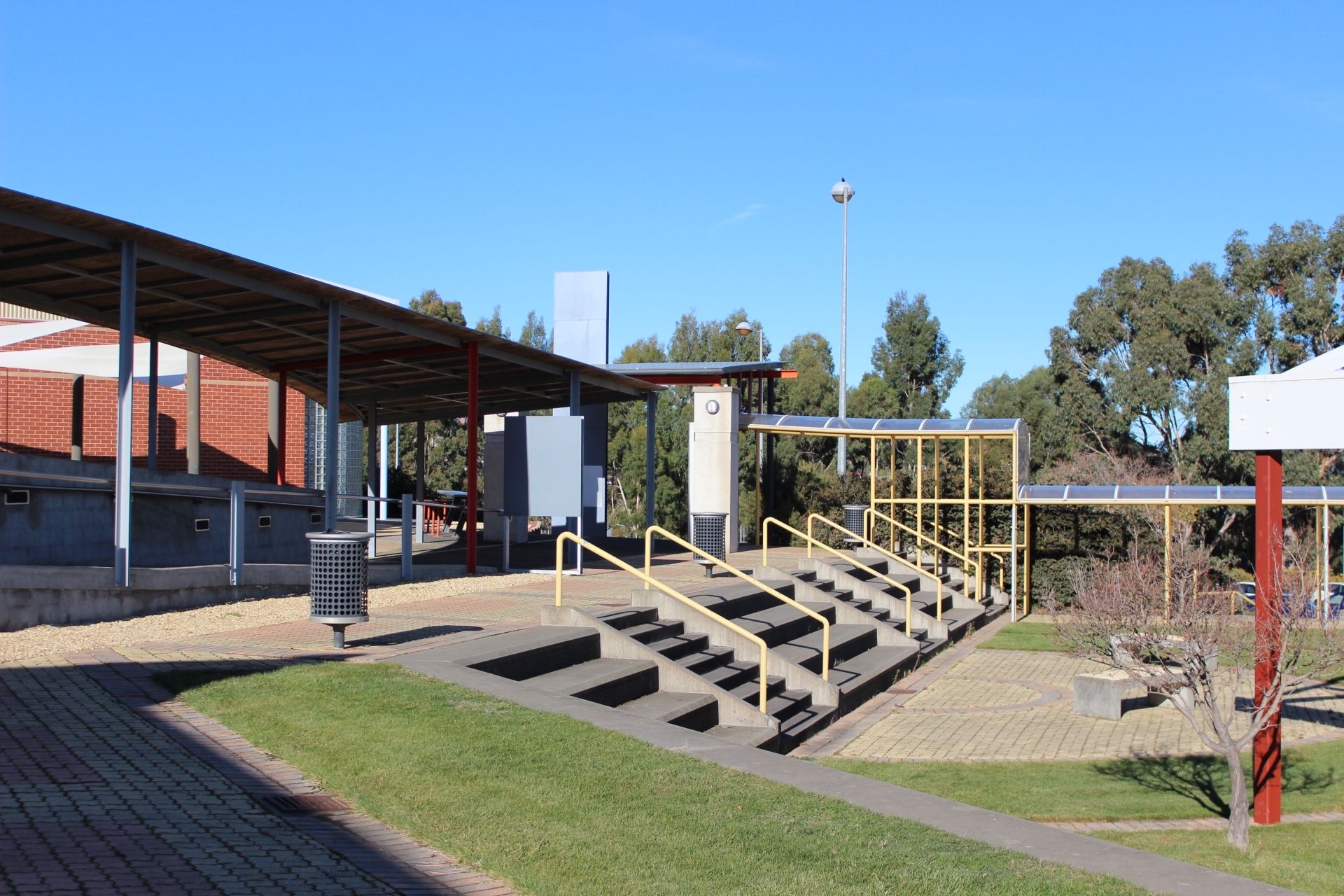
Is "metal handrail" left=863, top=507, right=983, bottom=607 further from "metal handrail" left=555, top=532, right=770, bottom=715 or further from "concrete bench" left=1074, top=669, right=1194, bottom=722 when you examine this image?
"metal handrail" left=555, top=532, right=770, bottom=715

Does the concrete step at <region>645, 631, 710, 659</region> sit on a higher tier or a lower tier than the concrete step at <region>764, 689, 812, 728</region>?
higher

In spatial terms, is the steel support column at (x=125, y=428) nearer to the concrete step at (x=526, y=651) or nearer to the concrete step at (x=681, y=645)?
the concrete step at (x=526, y=651)

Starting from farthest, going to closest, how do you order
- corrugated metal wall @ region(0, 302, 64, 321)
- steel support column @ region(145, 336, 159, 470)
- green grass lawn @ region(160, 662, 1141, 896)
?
corrugated metal wall @ region(0, 302, 64, 321), steel support column @ region(145, 336, 159, 470), green grass lawn @ region(160, 662, 1141, 896)

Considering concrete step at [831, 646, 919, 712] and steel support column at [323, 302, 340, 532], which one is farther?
steel support column at [323, 302, 340, 532]

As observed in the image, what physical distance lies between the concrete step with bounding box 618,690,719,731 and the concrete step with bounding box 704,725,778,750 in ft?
0.34

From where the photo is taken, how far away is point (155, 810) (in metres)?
5.47

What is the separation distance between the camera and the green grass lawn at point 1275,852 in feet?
22.5

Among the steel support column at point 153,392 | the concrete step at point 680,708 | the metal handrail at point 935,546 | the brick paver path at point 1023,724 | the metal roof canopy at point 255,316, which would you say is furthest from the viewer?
the metal handrail at point 935,546

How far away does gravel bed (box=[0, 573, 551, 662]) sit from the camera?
32.5 ft

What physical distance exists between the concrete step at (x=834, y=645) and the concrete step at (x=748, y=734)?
8.63ft

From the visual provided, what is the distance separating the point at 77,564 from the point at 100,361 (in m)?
12.4

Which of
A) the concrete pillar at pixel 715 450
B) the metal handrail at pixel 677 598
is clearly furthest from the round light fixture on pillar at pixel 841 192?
the metal handrail at pixel 677 598

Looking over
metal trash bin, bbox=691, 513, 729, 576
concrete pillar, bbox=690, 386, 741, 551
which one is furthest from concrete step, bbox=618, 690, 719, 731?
concrete pillar, bbox=690, 386, 741, 551

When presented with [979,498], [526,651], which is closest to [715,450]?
[979,498]
